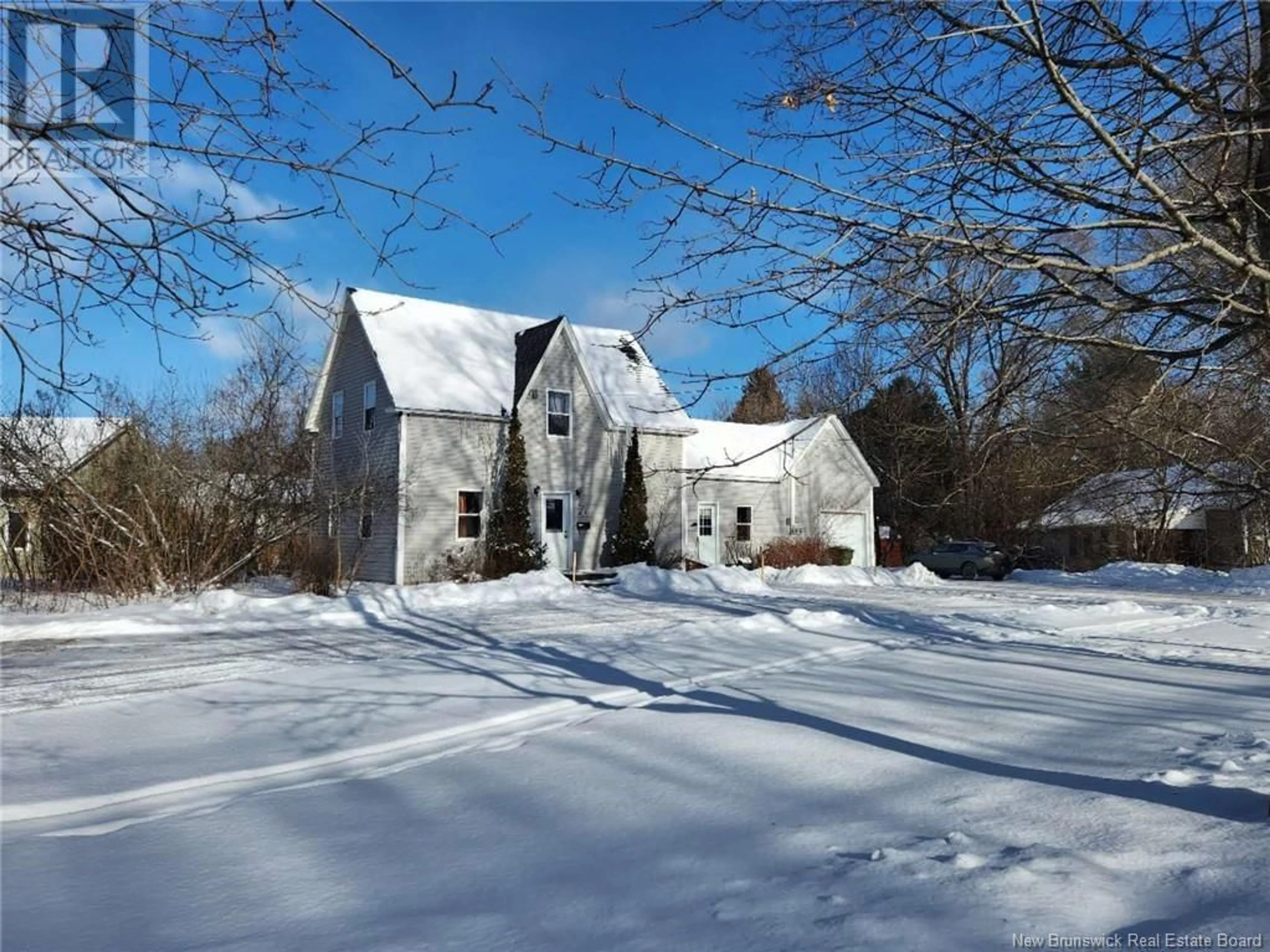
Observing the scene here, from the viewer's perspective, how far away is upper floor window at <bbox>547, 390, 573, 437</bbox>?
24234mm

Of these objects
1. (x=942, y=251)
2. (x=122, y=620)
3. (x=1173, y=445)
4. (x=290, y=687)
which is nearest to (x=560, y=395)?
(x=122, y=620)

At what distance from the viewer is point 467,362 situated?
24312 millimetres

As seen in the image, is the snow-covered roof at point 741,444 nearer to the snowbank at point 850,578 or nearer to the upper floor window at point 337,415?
the snowbank at point 850,578

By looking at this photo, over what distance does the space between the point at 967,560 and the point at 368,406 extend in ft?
66.8

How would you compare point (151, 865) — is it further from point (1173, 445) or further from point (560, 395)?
point (560, 395)

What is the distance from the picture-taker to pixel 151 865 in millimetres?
3588

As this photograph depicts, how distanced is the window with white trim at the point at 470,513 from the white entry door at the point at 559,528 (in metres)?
1.73

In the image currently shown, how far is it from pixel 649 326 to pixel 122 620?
1150cm

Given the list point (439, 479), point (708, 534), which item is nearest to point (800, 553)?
point (708, 534)

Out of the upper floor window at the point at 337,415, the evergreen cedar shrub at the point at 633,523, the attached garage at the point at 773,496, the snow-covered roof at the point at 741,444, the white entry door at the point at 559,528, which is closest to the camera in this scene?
the white entry door at the point at 559,528

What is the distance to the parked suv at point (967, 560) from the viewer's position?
30047mm

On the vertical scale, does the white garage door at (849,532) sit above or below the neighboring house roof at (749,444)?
below

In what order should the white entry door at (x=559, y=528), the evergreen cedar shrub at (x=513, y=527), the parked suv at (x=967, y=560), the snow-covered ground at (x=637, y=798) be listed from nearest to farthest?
the snow-covered ground at (x=637, y=798)
the evergreen cedar shrub at (x=513, y=527)
the white entry door at (x=559, y=528)
the parked suv at (x=967, y=560)

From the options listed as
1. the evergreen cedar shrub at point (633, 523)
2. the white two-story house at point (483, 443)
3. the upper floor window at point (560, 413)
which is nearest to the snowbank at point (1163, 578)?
the white two-story house at point (483, 443)
